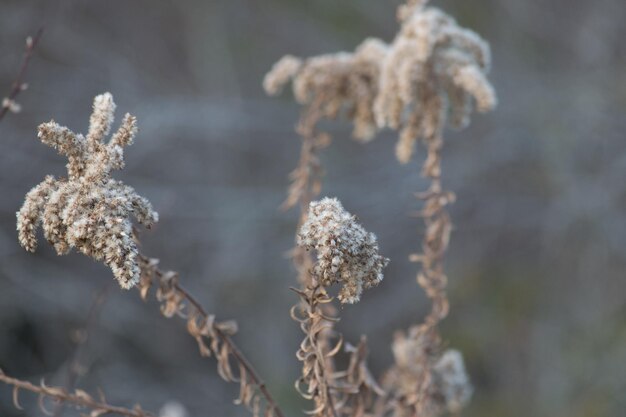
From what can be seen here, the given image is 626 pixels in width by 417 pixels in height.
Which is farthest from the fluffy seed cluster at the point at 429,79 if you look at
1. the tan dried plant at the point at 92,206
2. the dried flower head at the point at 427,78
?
the tan dried plant at the point at 92,206

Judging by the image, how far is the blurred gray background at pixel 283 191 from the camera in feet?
16.0

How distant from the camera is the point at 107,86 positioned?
5539 millimetres

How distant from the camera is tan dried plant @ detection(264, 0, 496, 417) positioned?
1376 millimetres

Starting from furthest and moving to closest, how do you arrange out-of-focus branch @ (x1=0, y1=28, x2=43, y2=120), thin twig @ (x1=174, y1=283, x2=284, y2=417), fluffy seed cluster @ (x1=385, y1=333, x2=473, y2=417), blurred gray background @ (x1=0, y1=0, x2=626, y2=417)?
blurred gray background @ (x1=0, y1=0, x2=626, y2=417), fluffy seed cluster @ (x1=385, y1=333, x2=473, y2=417), out-of-focus branch @ (x1=0, y1=28, x2=43, y2=120), thin twig @ (x1=174, y1=283, x2=284, y2=417)

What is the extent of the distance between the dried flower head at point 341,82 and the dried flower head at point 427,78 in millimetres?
121

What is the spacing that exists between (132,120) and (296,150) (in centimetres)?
Answer: 525

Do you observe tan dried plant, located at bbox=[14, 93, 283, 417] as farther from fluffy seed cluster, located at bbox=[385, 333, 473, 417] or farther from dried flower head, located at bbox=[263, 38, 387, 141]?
dried flower head, located at bbox=[263, 38, 387, 141]

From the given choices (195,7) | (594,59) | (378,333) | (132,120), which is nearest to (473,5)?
(594,59)

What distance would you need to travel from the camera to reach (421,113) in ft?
4.92

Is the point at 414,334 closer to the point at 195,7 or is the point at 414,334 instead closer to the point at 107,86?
the point at 107,86

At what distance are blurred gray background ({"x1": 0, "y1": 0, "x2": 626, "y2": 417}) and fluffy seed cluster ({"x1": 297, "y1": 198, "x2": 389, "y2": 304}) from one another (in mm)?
3998

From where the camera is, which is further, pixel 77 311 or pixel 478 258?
pixel 478 258

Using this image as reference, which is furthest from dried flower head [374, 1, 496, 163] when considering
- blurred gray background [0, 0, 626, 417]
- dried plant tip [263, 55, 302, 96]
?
blurred gray background [0, 0, 626, 417]

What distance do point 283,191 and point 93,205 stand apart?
16.2 ft
